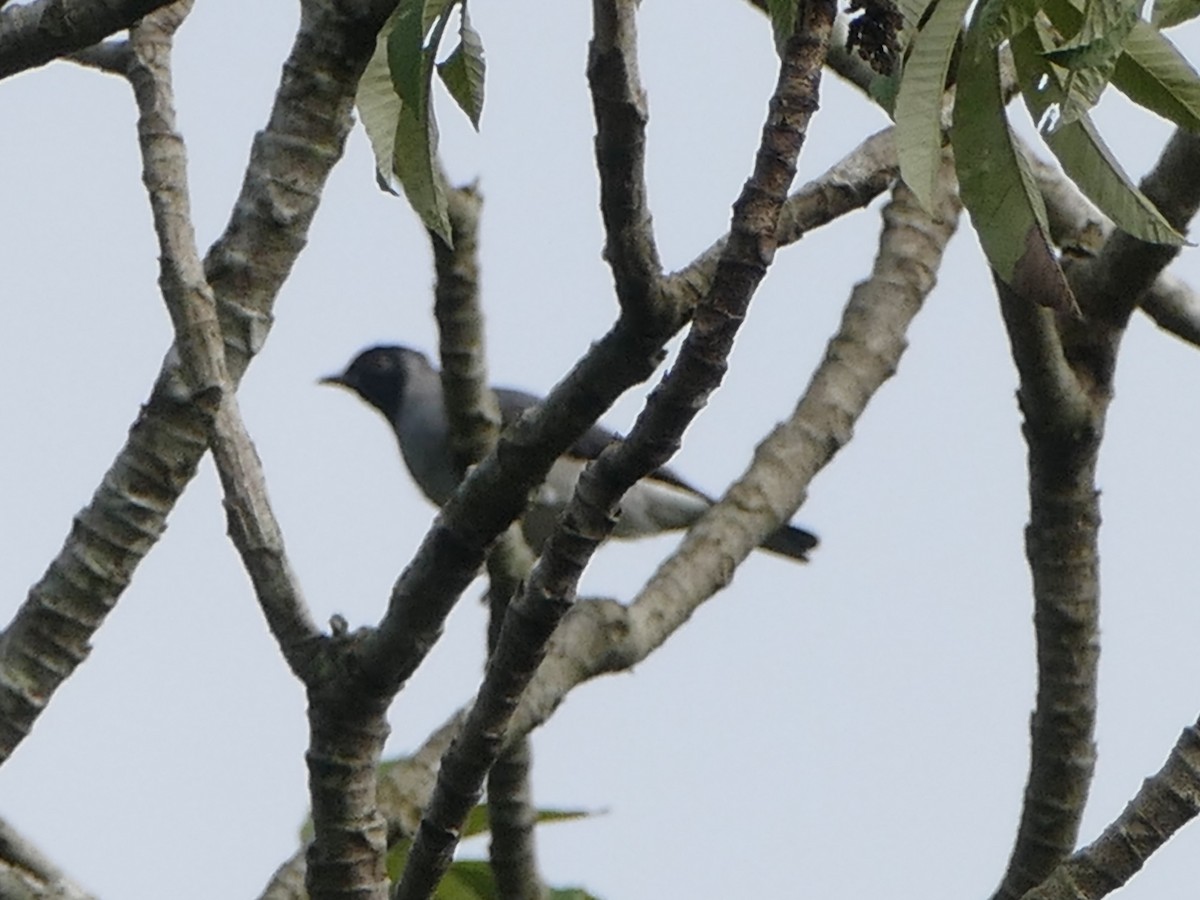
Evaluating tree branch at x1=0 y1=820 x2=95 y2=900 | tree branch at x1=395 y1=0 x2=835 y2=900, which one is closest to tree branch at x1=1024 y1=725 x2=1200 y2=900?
tree branch at x1=395 y1=0 x2=835 y2=900

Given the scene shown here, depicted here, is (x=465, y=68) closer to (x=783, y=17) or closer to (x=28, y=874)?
(x=783, y=17)

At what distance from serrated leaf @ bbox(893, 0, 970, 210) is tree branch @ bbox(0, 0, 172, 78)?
1503 millimetres

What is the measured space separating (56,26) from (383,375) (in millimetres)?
7547

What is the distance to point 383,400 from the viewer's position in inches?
421

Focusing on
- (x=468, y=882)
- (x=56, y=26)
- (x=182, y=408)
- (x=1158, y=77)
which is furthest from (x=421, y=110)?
(x=468, y=882)

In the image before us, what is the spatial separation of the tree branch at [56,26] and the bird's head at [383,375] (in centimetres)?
701

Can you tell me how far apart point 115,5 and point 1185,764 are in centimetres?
189

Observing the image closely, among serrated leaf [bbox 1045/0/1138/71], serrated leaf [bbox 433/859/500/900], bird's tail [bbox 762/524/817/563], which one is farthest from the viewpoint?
bird's tail [bbox 762/524/817/563]

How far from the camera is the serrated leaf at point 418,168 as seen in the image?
2.40m

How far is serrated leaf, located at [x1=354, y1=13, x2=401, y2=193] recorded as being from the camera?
240 cm

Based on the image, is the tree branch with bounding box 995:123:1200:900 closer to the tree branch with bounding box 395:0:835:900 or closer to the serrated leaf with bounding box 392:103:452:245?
the tree branch with bounding box 395:0:835:900

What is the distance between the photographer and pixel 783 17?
2.16 meters

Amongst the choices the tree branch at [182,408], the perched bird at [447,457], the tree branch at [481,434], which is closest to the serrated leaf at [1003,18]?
the tree branch at [481,434]

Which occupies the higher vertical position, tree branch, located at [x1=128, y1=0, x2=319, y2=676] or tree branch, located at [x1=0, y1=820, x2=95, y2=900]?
tree branch, located at [x1=128, y1=0, x2=319, y2=676]
